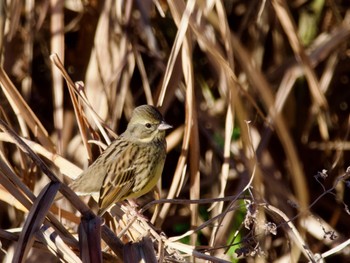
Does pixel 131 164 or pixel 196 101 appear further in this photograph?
pixel 196 101

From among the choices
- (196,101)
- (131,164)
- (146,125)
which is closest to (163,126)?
(146,125)

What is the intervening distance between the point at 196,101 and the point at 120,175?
70 centimetres

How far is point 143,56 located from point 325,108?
0.99 m

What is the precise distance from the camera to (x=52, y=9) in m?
3.47

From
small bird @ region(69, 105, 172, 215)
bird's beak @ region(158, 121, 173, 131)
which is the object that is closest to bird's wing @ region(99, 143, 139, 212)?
small bird @ region(69, 105, 172, 215)

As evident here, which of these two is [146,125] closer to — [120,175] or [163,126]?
[163,126]

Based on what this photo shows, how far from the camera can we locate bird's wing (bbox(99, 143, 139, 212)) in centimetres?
312

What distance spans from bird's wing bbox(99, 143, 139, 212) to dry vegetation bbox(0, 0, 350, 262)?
0.08 metres

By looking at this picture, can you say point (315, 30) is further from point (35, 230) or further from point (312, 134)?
point (35, 230)

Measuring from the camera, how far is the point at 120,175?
3.37 m

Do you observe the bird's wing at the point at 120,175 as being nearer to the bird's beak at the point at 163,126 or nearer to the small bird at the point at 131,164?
the small bird at the point at 131,164

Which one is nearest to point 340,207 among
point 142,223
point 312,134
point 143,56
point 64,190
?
point 312,134

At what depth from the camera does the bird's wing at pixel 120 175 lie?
3.12 meters

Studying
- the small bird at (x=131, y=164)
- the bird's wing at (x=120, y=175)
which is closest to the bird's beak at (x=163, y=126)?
the small bird at (x=131, y=164)
